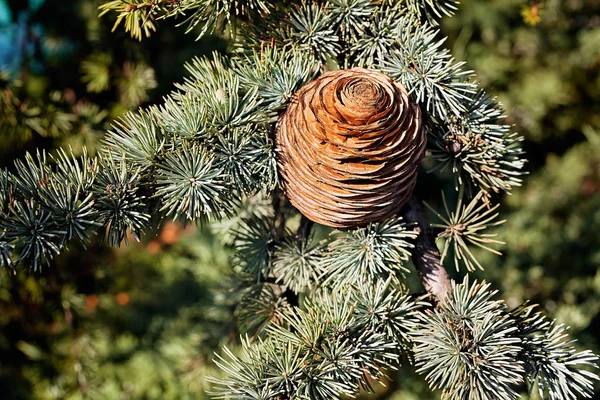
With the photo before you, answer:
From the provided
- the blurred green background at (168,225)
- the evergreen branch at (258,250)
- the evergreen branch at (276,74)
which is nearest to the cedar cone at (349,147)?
the evergreen branch at (276,74)

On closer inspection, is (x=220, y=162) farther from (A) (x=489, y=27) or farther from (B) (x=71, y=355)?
(A) (x=489, y=27)

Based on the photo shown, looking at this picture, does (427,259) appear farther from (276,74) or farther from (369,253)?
(276,74)

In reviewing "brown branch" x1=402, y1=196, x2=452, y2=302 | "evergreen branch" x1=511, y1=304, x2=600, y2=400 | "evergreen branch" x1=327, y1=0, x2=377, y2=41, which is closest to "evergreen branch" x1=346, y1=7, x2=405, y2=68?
"evergreen branch" x1=327, y1=0, x2=377, y2=41

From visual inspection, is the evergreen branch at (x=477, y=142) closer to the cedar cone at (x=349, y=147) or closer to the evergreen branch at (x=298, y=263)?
the cedar cone at (x=349, y=147)

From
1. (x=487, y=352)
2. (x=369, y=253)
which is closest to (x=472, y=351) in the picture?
(x=487, y=352)

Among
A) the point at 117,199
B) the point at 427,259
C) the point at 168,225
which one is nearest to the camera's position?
the point at 117,199

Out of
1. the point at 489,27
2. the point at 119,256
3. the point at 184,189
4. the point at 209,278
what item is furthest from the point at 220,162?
the point at 489,27
